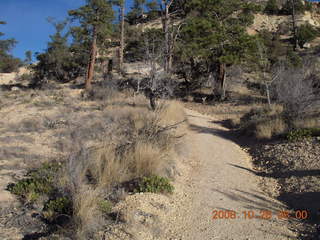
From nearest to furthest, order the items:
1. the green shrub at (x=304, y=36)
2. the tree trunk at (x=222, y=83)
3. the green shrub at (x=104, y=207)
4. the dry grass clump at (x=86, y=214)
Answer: the dry grass clump at (x=86, y=214), the green shrub at (x=104, y=207), the tree trunk at (x=222, y=83), the green shrub at (x=304, y=36)

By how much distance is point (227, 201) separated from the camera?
16.8 feet

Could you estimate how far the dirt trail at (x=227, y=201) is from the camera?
407 cm

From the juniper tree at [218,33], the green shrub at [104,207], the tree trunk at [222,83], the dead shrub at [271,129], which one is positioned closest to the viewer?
the green shrub at [104,207]

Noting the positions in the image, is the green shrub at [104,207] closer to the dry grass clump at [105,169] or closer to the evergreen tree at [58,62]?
the dry grass clump at [105,169]

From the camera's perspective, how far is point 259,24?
152ft

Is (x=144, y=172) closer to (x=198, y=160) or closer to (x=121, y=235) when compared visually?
(x=121, y=235)

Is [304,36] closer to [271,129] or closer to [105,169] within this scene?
[271,129]

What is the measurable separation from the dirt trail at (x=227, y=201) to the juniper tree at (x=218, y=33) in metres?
10.4

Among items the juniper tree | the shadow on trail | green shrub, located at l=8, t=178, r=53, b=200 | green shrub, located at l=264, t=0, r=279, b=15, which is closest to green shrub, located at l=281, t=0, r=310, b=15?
green shrub, located at l=264, t=0, r=279, b=15

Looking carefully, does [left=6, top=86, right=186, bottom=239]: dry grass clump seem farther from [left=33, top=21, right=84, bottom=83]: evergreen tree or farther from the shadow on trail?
[left=33, top=21, right=84, bottom=83]: evergreen tree

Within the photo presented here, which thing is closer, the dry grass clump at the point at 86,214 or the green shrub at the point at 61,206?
the dry grass clump at the point at 86,214

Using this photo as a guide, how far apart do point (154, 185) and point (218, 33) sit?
593 inches
